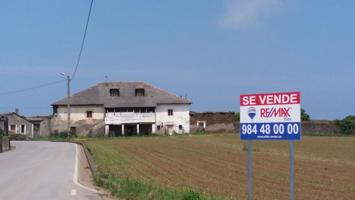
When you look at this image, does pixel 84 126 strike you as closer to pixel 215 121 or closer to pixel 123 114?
pixel 123 114

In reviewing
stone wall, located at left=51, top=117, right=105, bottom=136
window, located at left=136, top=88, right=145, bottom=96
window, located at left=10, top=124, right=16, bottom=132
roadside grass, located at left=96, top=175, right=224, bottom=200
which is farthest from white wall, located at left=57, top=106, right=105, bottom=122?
roadside grass, located at left=96, top=175, right=224, bottom=200

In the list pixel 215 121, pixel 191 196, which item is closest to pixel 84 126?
pixel 215 121

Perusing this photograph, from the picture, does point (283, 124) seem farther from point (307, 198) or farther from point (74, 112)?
point (74, 112)

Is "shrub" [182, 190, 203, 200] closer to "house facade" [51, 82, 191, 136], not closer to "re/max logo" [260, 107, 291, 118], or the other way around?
"re/max logo" [260, 107, 291, 118]

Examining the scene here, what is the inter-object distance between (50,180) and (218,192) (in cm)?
678

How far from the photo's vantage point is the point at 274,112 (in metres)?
10.8

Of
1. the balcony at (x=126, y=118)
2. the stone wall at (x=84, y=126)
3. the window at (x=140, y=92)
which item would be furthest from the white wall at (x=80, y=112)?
the window at (x=140, y=92)

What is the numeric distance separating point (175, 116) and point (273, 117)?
85.7m

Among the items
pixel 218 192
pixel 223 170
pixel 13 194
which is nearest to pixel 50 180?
pixel 13 194

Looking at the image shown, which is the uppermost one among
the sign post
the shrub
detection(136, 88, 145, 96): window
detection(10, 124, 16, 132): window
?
detection(136, 88, 145, 96): window

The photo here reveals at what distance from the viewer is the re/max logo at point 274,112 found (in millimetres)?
10548

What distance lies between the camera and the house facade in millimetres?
94875

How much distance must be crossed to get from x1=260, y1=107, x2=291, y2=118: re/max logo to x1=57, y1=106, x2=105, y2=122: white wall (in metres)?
85.2

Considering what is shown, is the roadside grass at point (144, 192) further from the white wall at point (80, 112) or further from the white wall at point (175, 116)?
the white wall at point (80, 112)
